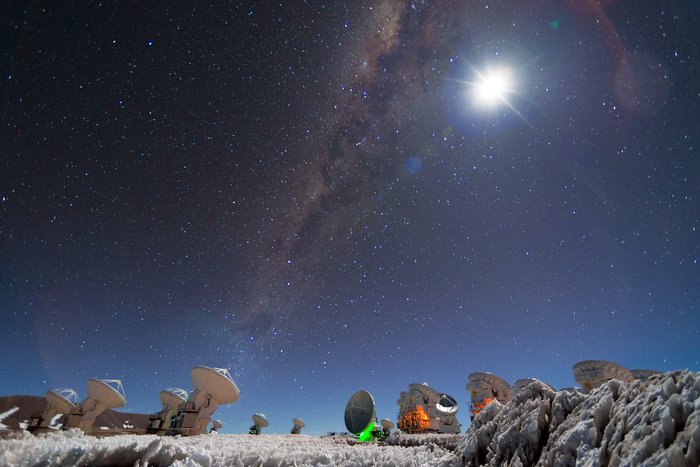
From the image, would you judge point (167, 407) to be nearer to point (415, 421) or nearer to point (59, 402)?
point (59, 402)

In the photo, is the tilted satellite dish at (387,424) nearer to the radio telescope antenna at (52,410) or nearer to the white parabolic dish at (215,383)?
the white parabolic dish at (215,383)

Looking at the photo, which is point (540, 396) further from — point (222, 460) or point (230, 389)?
point (230, 389)

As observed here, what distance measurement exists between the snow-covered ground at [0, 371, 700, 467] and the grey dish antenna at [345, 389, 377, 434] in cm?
2417

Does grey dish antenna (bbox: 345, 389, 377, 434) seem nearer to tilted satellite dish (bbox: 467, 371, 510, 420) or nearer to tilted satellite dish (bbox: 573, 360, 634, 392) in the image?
tilted satellite dish (bbox: 467, 371, 510, 420)

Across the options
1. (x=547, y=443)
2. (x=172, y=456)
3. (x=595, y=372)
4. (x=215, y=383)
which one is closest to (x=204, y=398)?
(x=215, y=383)

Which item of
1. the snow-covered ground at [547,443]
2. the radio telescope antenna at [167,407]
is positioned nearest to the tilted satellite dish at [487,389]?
the radio telescope antenna at [167,407]

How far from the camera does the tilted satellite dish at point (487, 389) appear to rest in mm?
45500

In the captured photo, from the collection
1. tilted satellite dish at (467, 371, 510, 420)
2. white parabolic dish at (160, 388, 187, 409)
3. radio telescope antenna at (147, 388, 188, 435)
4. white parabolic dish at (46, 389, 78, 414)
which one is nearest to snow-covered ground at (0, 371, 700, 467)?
radio telescope antenna at (147, 388, 188, 435)

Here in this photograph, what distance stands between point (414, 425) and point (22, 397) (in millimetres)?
111550

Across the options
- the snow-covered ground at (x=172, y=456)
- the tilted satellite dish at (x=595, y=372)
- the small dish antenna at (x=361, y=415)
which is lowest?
the snow-covered ground at (x=172, y=456)

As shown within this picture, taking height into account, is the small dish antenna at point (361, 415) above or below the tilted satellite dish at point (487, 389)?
below

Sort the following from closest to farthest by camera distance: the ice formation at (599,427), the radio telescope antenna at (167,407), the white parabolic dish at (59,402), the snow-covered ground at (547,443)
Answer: the ice formation at (599,427) → the snow-covered ground at (547,443) → the radio telescope antenna at (167,407) → the white parabolic dish at (59,402)

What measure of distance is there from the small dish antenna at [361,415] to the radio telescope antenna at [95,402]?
30965 millimetres

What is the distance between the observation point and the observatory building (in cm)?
4544
